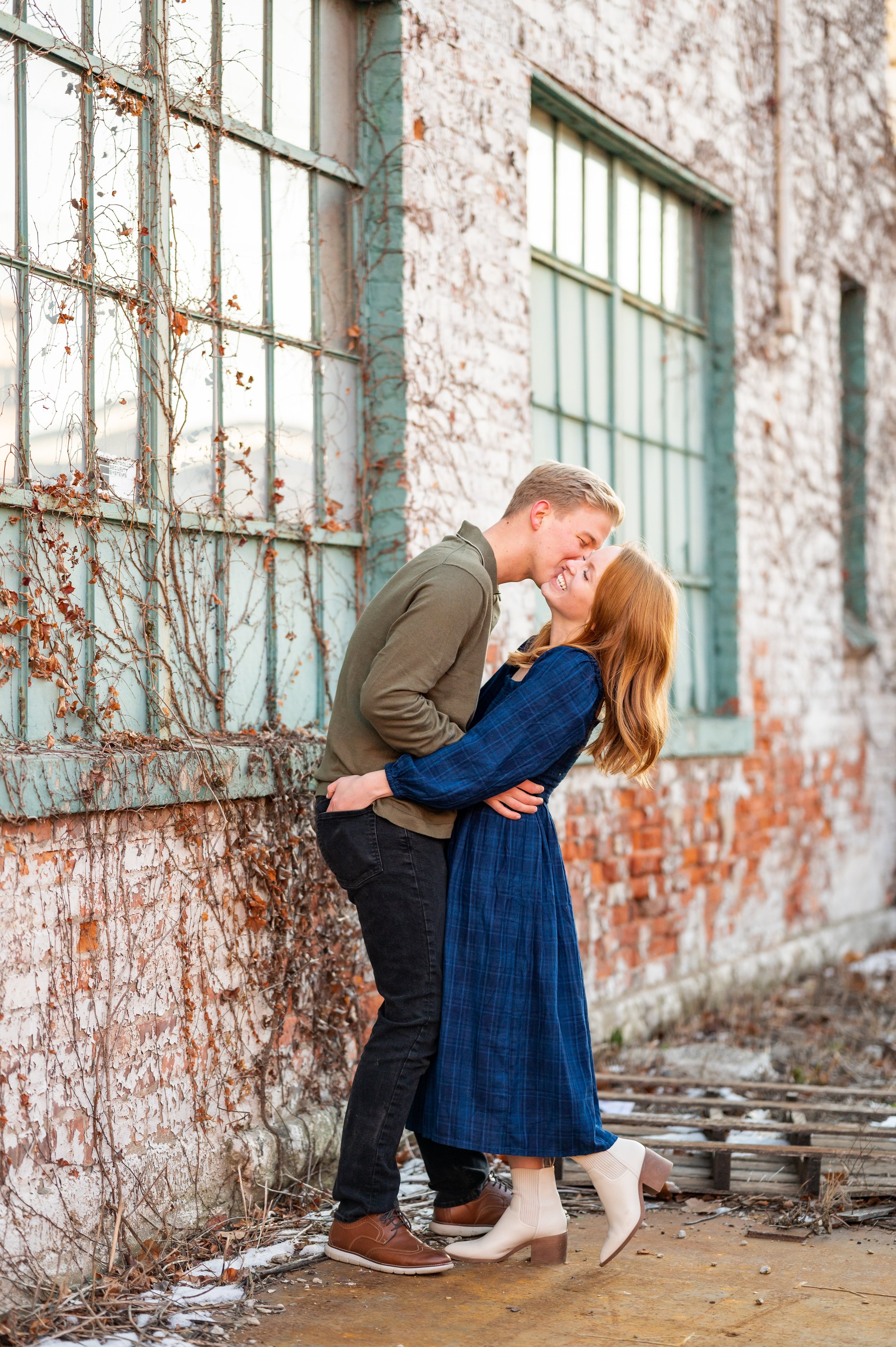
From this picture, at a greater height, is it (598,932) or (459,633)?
(459,633)

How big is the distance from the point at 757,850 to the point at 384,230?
4185 millimetres

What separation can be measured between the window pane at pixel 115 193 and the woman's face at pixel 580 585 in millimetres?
1431

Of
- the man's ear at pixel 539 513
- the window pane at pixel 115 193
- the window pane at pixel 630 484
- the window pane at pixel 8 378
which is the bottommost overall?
the man's ear at pixel 539 513

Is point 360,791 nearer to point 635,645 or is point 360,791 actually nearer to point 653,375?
point 635,645

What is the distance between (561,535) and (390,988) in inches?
48.5

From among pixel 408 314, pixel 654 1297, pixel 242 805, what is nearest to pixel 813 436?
pixel 408 314

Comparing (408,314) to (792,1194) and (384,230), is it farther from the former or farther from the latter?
(792,1194)

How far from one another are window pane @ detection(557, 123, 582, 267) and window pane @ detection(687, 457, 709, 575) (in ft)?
4.78

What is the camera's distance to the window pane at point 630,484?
658 centimetres

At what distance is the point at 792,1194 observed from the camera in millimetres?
4047

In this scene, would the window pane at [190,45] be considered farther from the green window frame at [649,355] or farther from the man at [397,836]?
the green window frame at [649,355]

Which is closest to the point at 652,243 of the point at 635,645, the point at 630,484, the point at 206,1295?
the point at 630,484

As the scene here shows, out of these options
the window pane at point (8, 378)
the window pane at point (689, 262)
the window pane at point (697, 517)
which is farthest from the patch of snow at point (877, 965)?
the window pane at point (8, 378)

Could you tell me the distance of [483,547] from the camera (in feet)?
11.7
